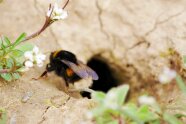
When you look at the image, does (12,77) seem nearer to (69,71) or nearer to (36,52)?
(36,52)

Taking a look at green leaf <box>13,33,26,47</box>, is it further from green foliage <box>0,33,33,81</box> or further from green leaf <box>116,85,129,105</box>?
green leaf <box>116,85,129,105</box>

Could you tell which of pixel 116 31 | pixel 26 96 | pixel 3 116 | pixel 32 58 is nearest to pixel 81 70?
pixel 26 96

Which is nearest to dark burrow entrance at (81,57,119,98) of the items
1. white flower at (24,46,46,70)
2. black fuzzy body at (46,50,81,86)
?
black fuzzy body at (46,50,81,86)

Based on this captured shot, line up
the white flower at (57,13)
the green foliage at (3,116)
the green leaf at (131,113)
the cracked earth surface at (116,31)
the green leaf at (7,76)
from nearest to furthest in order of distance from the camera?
the green leaf at (131,113) < the green foliage at (3,116) < the white flower at (57,13) < the green leaf at (7,76) < the cracked earth surface at (116,31)

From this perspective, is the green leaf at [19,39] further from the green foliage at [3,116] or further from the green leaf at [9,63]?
the green foliage at [3,116]

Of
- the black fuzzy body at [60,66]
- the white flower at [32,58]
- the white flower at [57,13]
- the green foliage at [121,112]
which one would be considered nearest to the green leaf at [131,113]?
the green foliage at [121,112]

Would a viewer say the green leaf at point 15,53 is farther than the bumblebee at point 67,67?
No
